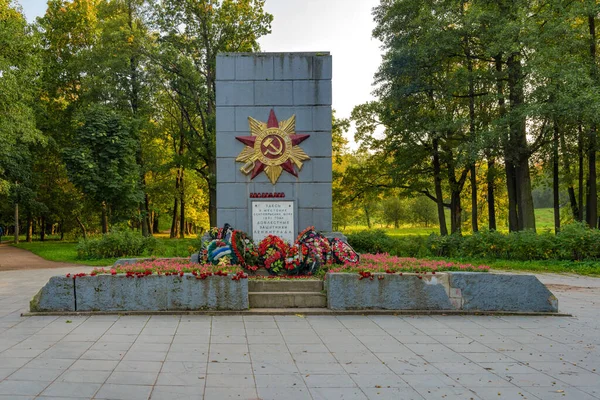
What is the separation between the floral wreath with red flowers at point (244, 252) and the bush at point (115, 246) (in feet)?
29.1

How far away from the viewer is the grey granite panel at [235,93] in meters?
9.73

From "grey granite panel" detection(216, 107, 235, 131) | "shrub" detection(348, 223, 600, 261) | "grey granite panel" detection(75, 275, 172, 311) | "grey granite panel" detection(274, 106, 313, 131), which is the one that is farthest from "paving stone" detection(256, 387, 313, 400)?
"shrub" detection(348, 223, 600, 261)

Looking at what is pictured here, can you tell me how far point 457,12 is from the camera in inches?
740

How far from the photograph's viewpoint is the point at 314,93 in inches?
384

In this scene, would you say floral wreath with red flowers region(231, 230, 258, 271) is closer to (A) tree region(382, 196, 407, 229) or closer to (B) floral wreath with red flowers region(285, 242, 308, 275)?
(B) floral wreath with red flowers region(285, 242, 308, 275)

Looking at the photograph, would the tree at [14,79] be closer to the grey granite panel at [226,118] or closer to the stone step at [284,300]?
the grey granite panel at [226,118]

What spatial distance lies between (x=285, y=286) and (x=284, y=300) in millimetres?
353

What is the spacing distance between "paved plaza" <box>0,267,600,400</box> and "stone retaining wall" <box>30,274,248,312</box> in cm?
29

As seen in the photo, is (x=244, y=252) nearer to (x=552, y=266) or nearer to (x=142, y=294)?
(x=142, y=294)

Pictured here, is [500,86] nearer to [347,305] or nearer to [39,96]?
[347,305]

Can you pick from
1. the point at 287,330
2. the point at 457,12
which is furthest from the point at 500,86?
the point at 287,330

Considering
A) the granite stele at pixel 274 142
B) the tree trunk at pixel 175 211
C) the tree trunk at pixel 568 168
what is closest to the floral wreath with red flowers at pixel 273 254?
the granite stele at pixel 274 142

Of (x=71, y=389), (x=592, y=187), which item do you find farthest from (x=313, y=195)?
(x=592, y=187)

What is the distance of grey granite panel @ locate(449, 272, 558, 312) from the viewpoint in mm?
7203
